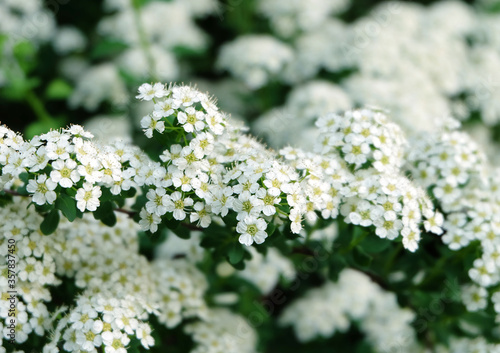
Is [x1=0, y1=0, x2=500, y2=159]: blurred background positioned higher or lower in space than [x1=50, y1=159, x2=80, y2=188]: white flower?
lower

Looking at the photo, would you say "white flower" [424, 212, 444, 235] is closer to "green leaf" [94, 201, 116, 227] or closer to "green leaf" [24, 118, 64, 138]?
"green leaf" [94, 201, 116, 227]

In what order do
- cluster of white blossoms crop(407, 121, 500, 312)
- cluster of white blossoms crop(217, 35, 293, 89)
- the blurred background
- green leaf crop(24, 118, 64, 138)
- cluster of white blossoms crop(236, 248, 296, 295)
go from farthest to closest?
cluster of white blossoms crop(217, 35, 293, 89) → the blurred background → green leaf crop(24, 118, 64, 138) → cluster of white blossoms crop(236, 248, 296, 295) → cluster of white blossoms crop(407, 121, 500, 312)

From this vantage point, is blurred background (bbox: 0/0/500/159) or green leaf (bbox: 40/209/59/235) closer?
green leaf (bbox: 40/209/59/235)

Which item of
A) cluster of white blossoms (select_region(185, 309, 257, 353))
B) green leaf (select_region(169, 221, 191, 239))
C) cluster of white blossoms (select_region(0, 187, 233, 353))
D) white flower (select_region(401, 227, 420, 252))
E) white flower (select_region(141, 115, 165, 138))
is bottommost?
cluster of white blossoms (select_region(185, 309, 257, 353))

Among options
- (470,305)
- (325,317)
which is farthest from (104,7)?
(470,305)

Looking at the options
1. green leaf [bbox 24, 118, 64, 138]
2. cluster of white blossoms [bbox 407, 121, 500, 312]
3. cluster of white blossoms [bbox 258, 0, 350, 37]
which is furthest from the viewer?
cluster of white blossoms [bbox 258, 0, 350, 37]

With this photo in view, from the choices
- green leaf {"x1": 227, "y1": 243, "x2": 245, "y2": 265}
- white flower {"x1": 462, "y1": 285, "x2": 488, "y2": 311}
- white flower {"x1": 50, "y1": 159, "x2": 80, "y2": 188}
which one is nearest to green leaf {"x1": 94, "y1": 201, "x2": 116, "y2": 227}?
white flower {"x1": 50, "y1": 159, "x2": 80, "y2": 188}
